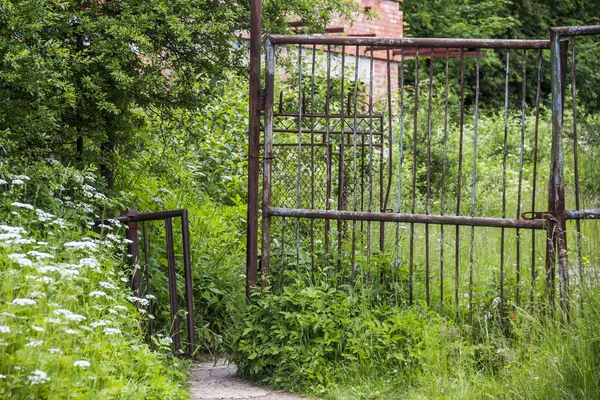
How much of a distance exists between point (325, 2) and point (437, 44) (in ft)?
7.24

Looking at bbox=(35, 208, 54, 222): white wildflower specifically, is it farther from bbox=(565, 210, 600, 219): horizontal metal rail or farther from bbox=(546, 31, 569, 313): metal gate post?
bbox=(565, 210, 600, 219): horizontal metal rail

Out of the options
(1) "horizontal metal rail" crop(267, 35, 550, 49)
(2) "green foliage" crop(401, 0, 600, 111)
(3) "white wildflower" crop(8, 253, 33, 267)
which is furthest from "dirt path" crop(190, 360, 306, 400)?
(2) "green foliage" crop(401, 0, 600, 111)

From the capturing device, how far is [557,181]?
566cm

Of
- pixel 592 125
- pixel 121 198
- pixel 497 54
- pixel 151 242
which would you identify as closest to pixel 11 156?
pixel 121 198

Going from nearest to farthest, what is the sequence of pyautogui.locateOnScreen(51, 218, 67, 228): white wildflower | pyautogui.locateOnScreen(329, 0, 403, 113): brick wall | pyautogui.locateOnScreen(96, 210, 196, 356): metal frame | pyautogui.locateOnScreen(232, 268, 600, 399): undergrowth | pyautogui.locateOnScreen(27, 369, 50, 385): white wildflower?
pyautogui.locateOnScreen(27, 369, 50, 385): white wildflower → pyautogui.locateOnScreen(232, 268, 600, 399): undergrowth → pyautogui.locateOnScreen(51, 218, 67, 228): white wildflower → pyautogui.locateOnScreen(96, 210, 196, 356): metal frame → pyautogui.locateOnScreen(329, 0, 403, 113): brick wall

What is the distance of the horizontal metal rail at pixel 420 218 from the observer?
18.6 ft

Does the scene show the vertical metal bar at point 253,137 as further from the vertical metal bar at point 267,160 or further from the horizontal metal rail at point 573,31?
the horizontal metal rail at point 573,31

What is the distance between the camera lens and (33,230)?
18.4ft

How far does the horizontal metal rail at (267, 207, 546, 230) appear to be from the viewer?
566cm

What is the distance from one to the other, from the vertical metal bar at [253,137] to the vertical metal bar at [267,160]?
7cm

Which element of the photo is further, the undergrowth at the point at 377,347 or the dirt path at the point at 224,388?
the dirt path at the point at 224,388

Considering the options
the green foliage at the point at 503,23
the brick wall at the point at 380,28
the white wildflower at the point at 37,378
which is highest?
the green foliage at the point at 503,23

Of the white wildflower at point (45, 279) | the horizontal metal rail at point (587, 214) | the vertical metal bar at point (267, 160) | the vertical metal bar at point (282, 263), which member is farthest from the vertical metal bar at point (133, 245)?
the horizontal metal rail at point (587, 214)

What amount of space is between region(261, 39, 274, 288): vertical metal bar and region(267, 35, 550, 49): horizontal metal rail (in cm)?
16
